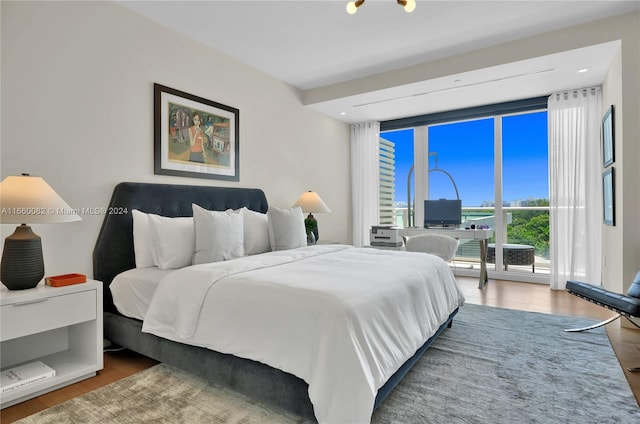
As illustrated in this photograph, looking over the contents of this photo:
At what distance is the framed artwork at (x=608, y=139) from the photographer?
355 centimetres

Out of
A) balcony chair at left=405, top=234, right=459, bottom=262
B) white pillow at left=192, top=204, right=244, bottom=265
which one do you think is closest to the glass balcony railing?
balcony chair at left=405, top=234, right=459, bottom=262

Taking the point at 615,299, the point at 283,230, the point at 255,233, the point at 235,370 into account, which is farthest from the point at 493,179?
the point at 235,370

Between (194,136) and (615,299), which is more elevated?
(194,136)

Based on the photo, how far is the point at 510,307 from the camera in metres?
3.80

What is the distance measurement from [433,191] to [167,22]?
14.9 ft

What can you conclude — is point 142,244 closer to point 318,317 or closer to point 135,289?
point 135,289

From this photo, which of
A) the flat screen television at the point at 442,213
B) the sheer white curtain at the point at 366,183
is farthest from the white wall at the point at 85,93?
the flat screen television at the point at 442,213

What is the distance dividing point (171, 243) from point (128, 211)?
0.53 metres

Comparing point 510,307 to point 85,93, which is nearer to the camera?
point 85,93

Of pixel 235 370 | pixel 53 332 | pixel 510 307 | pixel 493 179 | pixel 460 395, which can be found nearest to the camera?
pixel 235 370

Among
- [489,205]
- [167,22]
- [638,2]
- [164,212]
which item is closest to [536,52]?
[638,2]

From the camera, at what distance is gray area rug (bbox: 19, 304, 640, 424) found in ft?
5.92

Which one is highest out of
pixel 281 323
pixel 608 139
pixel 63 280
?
pixel 608 139

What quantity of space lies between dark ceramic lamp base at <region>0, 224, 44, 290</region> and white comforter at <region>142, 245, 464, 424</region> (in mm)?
698
